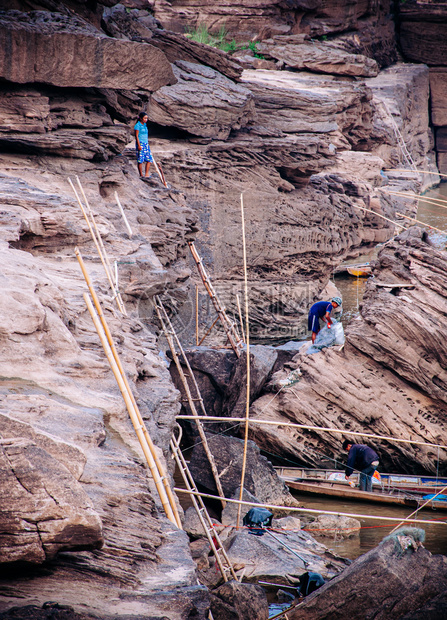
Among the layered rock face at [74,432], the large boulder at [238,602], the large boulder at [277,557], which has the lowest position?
the large boulder at [277,557]

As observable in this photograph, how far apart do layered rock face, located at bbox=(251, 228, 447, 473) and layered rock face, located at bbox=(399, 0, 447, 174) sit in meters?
25.3

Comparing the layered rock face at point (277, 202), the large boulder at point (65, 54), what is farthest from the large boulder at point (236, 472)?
the large boulder at point (65, 54)

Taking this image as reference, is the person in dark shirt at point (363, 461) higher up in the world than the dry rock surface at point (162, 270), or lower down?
lower down

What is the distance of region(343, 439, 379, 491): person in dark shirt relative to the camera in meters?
9.76

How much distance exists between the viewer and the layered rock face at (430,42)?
31.9 meters

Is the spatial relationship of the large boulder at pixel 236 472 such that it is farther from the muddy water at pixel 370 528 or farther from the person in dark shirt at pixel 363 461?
the person in dark shirt at pixel 363 461

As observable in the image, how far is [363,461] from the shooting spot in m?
9.88

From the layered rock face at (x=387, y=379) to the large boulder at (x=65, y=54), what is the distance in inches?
227

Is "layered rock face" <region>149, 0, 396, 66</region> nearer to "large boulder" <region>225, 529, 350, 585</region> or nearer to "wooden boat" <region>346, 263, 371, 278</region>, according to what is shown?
"wooden boat" <region>346, 263, 371, 278</region>

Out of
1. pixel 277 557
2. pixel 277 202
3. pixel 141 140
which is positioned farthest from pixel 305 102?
pixel 277 557

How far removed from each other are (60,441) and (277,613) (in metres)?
4.18

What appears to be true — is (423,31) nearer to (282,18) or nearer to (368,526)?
(282,18)

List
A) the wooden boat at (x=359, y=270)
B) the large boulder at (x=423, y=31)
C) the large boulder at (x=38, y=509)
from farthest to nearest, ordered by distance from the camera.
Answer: the large boulder at (x=423, y=31) < the wooden boat at (x=359, y=270) < the large boulder at (x=38, y=509)

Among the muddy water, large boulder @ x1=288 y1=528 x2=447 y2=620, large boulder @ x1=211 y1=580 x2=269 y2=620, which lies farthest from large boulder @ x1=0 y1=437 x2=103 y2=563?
the muddy water
